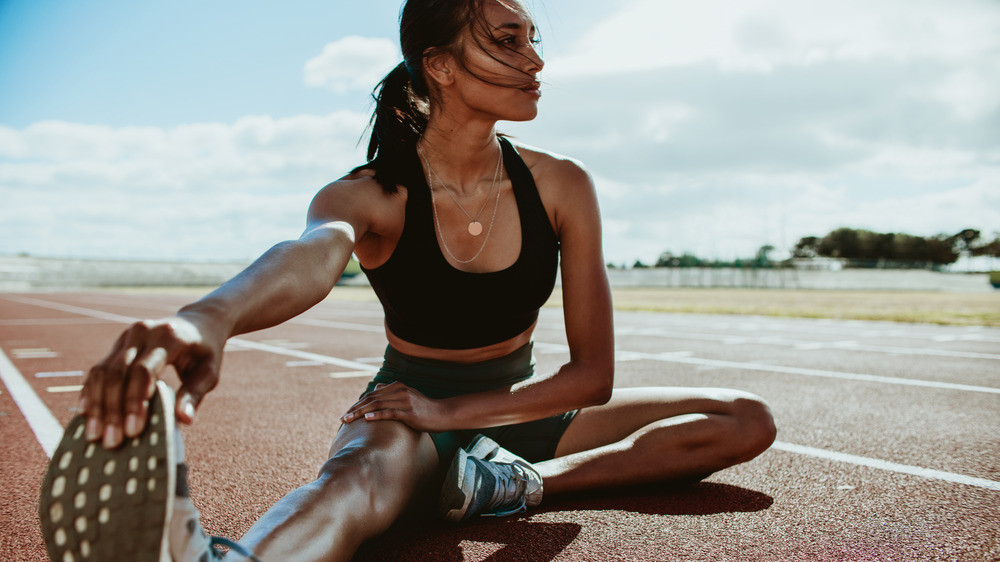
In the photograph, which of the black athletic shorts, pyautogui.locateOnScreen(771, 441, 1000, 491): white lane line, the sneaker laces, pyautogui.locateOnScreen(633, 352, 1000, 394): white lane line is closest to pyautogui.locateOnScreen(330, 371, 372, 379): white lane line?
pyautogui.locateOnScreen(633, 352, 1000, 394): white lane line

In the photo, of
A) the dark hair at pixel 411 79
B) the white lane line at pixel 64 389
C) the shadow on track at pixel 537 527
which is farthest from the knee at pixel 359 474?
the white lane line at pixel 64 389

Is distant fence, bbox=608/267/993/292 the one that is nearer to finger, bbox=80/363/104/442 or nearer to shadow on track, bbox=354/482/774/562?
shadow on track, bbox=354/482/774/562

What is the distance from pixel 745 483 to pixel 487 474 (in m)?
1.15

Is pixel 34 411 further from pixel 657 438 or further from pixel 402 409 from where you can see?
pixel 657 438

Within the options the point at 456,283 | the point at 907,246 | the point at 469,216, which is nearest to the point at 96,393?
the point at 456,283

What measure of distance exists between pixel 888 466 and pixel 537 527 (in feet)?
5.50

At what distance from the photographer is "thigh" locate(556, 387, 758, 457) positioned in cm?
253

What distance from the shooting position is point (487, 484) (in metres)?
2.11

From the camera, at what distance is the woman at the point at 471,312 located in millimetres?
1826

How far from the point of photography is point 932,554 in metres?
1.95

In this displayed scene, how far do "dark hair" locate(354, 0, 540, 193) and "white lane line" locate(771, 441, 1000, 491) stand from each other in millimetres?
2137

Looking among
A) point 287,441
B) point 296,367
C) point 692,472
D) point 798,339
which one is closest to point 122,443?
point 692,472

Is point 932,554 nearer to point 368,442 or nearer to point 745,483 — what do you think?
point 745,483

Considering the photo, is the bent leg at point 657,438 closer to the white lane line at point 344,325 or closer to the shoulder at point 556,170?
the shoulder at point 556,170
